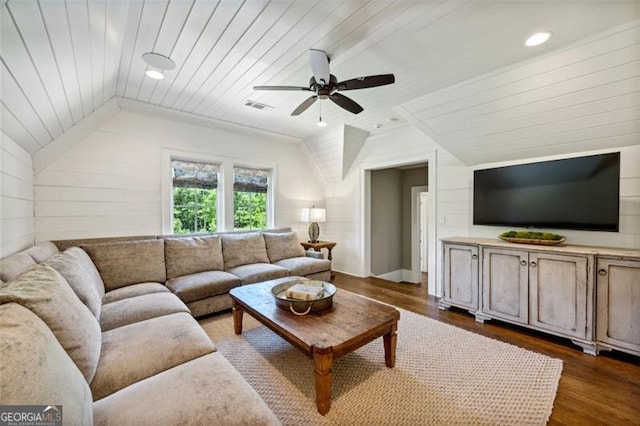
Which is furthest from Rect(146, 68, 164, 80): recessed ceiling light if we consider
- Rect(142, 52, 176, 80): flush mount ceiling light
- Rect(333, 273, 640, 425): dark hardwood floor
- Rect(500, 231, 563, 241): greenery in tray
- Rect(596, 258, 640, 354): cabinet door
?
Rect(596, 258, 640, 354): cabinet door

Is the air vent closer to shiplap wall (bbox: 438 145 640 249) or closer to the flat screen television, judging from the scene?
shiplap wall (bbox: 438 145 640 249)

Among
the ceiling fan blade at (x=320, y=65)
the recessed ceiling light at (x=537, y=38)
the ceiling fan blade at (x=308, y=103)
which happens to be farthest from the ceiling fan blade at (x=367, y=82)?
the recessed ceiling light at (x=537, y=38)

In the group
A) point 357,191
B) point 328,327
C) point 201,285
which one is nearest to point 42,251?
point 201,285

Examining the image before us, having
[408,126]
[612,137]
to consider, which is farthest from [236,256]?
[612,137]

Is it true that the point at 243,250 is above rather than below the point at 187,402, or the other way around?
above

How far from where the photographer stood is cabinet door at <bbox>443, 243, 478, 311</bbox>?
10.0 ft

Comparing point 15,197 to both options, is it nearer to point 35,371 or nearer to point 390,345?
point 35,371

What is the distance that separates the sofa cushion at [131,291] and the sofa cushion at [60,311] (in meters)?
1.08

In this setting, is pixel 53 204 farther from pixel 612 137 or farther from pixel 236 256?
pixel 612 137

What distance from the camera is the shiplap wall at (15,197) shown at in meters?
1.95

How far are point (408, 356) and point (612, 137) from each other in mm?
2797

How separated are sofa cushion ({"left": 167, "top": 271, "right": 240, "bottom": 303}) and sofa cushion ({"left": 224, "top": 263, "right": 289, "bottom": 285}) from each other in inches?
4.6

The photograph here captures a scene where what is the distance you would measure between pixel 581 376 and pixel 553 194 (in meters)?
1.70

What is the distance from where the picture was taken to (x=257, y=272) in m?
3.34
